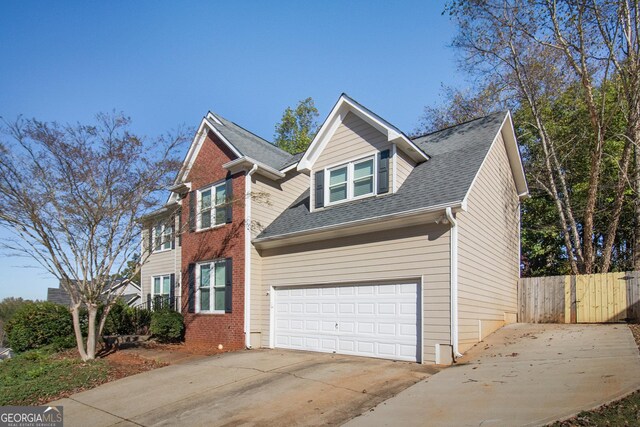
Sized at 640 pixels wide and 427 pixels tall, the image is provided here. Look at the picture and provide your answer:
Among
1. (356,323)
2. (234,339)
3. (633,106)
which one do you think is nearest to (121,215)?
(234,339)

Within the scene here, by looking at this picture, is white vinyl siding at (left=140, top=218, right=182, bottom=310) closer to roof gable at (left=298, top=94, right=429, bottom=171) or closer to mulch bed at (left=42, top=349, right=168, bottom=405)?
mulch bed at (left=42, top=349, right=168, bottom=405)

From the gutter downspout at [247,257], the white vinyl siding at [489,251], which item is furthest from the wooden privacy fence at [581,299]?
the gutter downspout at [247,257]

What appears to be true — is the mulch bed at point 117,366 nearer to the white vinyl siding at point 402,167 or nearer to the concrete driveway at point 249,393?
the concrete driveway at point 249,393

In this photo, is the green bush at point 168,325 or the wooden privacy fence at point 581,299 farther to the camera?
the green bush at point 168,325

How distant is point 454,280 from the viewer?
1005 centimetres

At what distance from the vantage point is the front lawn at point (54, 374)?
31.7 feet

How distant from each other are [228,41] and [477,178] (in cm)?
755

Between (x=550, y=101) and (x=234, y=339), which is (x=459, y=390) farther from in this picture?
(x=550, y=101)

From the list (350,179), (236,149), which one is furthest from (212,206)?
(350,179)

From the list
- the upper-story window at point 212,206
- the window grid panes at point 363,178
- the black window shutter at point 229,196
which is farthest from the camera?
the upper-story window at point 212,206

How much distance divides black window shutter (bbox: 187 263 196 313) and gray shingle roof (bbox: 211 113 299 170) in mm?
4365

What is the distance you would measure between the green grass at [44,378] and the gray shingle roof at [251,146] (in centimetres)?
748

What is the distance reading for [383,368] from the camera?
9836mm

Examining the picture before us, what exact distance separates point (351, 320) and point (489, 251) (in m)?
4.33
